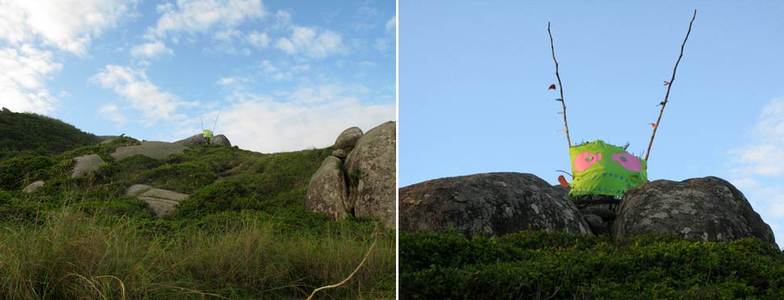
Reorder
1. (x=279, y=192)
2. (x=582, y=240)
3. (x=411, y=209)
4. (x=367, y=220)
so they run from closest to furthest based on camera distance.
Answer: (x=411, y=209) → (x=582, y=240) → (x=367, y=220) → (x=279, y=192)

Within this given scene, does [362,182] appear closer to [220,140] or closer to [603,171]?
[603,171]

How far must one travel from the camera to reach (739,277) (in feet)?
11.2

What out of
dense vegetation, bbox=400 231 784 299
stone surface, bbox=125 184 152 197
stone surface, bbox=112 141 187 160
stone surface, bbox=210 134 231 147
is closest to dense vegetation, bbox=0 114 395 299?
dense vegetation, bbox=400 231 784 299

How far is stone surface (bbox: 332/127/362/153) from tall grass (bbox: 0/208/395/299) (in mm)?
4776

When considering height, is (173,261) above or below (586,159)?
below

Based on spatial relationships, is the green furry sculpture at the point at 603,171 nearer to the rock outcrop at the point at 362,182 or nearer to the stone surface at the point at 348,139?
the rock outcrop at the point at 362,182

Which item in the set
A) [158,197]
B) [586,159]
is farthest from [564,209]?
[158,197]

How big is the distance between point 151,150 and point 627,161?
1107cm

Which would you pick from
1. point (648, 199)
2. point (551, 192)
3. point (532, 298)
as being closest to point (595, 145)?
point (648, 199)

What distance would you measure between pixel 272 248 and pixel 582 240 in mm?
2034

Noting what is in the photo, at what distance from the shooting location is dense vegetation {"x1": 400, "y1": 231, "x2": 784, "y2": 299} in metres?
2.65

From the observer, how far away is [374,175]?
8469 millimetres

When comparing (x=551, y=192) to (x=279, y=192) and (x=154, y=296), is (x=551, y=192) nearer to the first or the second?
(x=154, y=296)

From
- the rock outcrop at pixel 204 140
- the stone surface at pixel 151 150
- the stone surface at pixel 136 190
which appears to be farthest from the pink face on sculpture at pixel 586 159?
the rock outcrop at pixel 204 140
